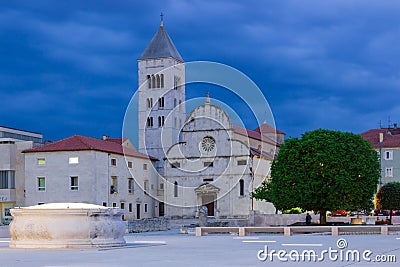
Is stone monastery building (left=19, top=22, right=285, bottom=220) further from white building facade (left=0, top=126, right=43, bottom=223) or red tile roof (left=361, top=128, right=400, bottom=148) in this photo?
red tile roof (left=361, top=128, right=400, bottom=148)

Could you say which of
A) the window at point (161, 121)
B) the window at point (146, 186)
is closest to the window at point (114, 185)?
the window at point (146, 186)

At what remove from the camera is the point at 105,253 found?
75.9ft

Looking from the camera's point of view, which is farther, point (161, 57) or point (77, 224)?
point (161, 57)

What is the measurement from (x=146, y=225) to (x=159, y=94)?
171ft

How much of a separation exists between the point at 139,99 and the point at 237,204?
2794 cm

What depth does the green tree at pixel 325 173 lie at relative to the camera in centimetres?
5712

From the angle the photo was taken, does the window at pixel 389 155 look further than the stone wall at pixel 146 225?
Yes

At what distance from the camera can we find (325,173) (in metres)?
57.7

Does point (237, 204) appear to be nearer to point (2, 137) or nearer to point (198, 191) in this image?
point (198, 191)

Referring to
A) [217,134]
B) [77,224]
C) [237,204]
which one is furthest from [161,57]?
[77,224]

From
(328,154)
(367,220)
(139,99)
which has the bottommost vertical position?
(367,220)

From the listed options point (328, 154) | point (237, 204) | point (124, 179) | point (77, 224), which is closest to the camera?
point (77, 224)

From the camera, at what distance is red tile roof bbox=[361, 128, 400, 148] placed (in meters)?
109

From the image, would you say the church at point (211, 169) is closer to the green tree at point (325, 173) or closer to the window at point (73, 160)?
the window at point (73, 160)
